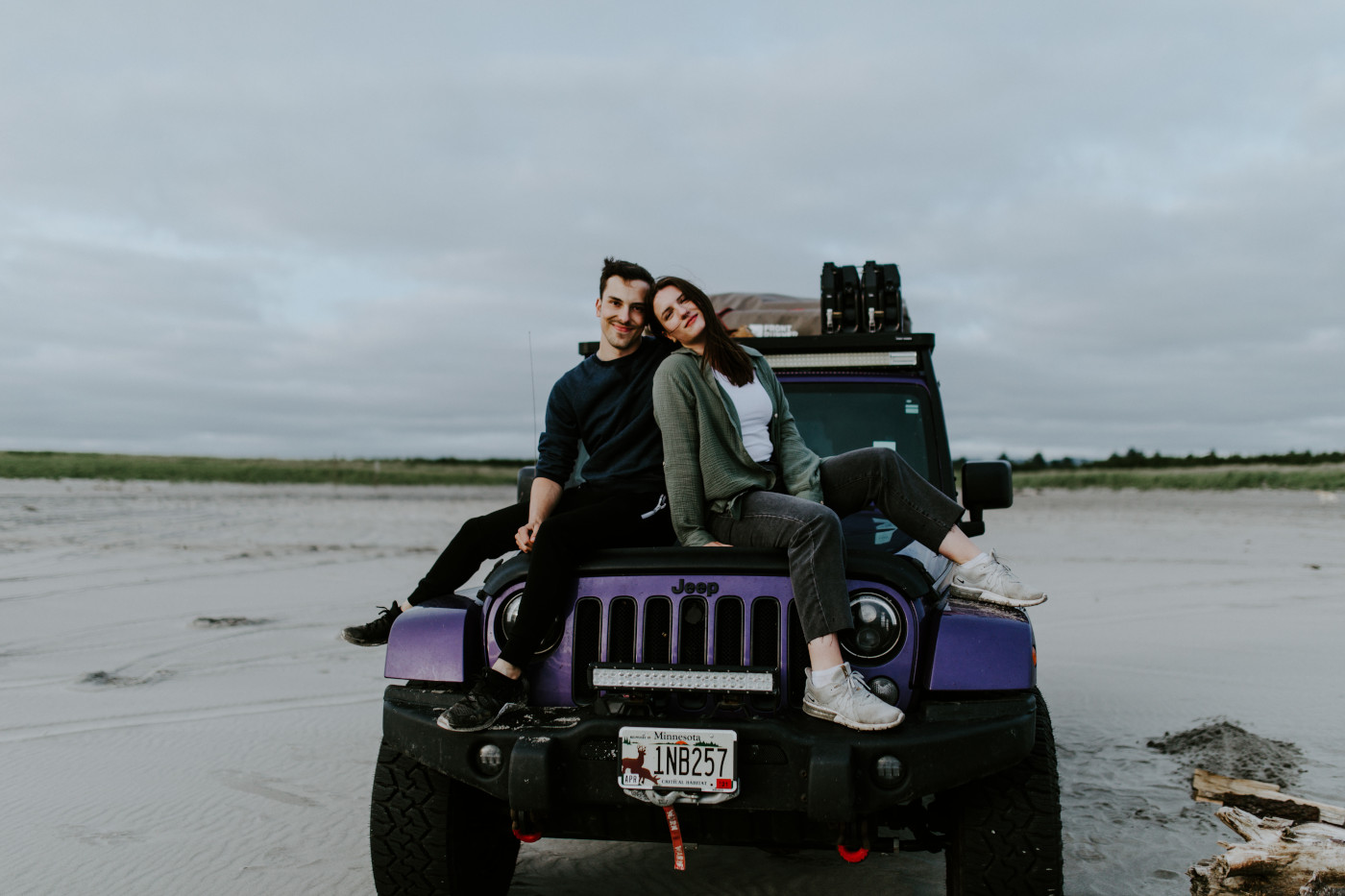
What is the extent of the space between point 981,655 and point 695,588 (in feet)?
2.85

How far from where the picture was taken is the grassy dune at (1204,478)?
3944cm

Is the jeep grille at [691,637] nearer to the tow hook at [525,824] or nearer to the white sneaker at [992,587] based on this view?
the tow hook at [525,824]

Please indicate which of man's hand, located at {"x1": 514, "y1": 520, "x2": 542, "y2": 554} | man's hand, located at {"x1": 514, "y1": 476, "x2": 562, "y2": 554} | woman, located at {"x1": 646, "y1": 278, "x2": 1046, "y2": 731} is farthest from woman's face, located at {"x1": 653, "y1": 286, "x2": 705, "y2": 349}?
man's hand, located at {"x1": 514, "y1": 520, "x2": 542, "y2": 554}

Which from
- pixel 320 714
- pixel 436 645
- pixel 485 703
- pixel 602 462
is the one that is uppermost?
pixel 602 462

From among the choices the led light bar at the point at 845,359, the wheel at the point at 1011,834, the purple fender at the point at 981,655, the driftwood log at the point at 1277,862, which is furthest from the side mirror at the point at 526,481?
the driftwood log at the point at 1277,862

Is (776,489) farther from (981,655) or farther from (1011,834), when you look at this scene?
(1011,834)

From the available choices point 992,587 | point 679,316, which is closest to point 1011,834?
point 992,587

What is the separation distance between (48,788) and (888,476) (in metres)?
4.04

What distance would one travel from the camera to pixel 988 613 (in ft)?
10.0

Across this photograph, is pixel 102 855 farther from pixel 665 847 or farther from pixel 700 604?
pixel 700 604

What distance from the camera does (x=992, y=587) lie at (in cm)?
320

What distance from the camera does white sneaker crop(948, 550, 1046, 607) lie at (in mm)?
3152

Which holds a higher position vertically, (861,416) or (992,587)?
(861,416)

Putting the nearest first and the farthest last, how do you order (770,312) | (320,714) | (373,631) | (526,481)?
(373,631), (526,481), (320,714), (770,312)
